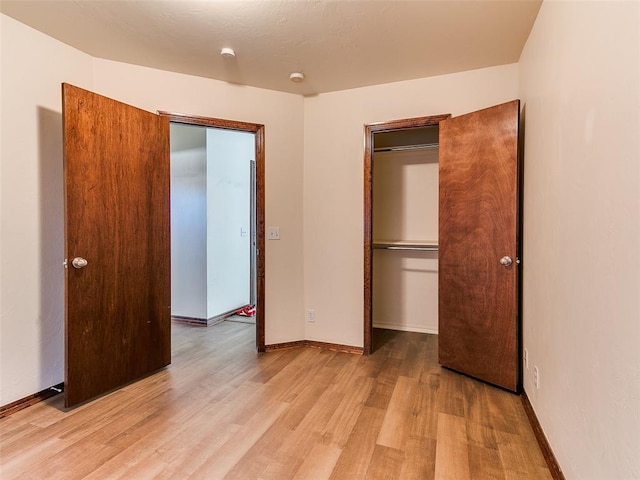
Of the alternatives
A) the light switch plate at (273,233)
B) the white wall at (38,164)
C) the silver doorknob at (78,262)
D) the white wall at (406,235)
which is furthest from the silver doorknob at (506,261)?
the silver doorknob at (78,262)

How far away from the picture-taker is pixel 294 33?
222 cm

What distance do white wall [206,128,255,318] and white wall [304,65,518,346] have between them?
1141 mm

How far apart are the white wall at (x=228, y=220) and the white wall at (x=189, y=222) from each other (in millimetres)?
75

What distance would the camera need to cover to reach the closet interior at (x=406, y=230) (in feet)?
12.2

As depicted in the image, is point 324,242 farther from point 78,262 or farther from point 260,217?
point 78,262

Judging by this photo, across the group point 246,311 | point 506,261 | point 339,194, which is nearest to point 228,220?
point 246,311

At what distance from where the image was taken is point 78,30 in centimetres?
222

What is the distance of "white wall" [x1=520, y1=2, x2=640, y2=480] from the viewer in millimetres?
976

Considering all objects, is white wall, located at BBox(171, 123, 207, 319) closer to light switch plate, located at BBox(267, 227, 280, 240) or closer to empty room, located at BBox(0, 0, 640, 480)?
empty room, located at BBox(0, 0, 640, 480)

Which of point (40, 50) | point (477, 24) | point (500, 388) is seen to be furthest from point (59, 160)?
point (500, 388)

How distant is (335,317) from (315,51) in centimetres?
222

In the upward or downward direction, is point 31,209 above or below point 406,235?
above

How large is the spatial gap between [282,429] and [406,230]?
2.52 m

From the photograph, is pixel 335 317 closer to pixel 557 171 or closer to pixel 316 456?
pixel 316 456
